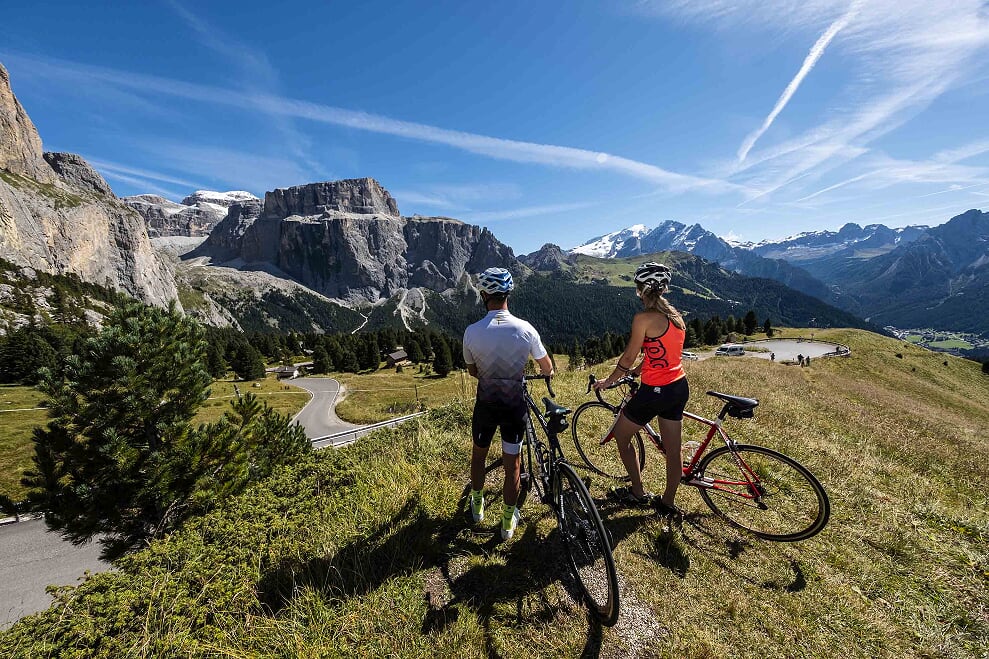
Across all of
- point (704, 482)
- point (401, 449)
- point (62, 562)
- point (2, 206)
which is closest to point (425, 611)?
point (401, 449)

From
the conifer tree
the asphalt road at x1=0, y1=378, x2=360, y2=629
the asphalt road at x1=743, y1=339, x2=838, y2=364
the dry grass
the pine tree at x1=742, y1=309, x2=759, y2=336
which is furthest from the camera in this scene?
the conifer tree

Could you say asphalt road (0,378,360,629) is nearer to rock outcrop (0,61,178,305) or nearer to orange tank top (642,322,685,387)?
orange tank top (642,322,685,387)

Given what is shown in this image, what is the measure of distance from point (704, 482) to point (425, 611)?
4573 millimetres

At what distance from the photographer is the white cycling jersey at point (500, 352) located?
4.59 m

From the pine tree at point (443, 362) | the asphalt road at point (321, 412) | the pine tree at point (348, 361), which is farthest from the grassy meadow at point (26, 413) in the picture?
the pine tree at point (443, 362)

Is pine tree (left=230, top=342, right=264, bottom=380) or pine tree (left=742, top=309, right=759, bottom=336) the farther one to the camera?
pine tree (left=742, top=309, right=759, bottom=336)

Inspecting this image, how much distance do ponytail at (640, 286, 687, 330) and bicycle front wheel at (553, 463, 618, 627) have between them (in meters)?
2.54

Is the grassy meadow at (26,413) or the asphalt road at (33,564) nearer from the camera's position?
the asphalt road at (33,564)

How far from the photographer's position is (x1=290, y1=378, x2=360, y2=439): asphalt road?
1842 inches

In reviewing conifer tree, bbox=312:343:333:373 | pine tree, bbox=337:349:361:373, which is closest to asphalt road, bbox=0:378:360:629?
conifer tree, bbox=312:343:333:373

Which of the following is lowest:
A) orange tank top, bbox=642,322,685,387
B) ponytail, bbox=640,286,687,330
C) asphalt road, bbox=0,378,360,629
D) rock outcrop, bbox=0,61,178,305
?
asphalt road, bbox=0,378,360,629

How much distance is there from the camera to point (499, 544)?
4930mm

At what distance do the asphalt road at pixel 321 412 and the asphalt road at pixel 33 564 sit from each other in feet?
57.3

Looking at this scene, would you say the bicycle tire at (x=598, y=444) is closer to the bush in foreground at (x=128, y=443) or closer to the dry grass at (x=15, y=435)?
the bush in foreground at (x=128, y=443)
